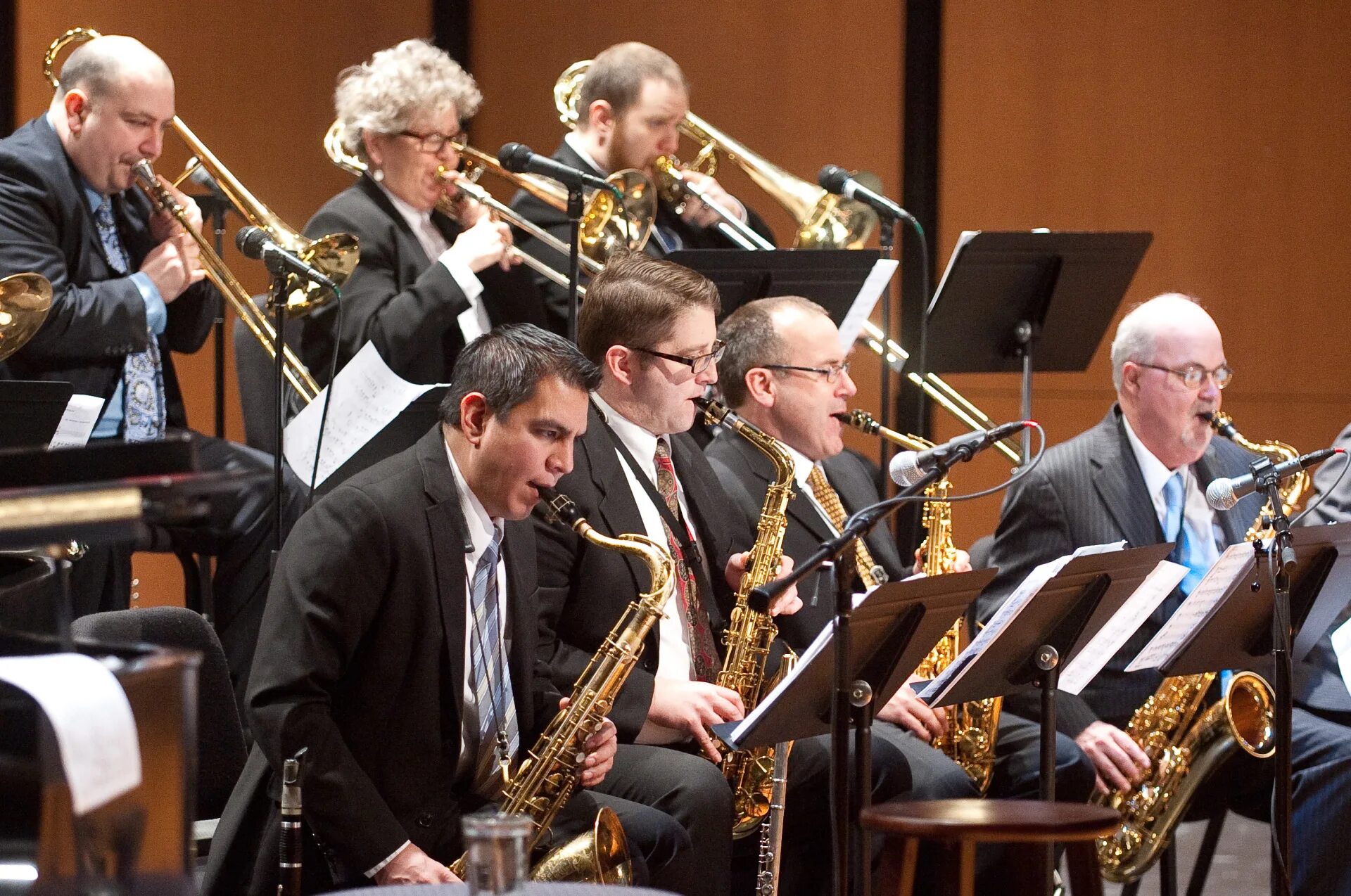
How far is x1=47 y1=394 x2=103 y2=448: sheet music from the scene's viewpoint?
11.7ft

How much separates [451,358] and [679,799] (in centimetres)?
194

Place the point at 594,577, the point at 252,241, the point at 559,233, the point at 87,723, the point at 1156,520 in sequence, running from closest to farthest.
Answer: the point at 87,723 → the point at 594,577 → the point at 252,241 → the point at 1156,520 → the point at 559,233

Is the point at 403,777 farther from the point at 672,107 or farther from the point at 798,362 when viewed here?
the point at 672,107

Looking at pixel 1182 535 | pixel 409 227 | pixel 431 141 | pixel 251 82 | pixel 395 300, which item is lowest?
pixel 1182 535

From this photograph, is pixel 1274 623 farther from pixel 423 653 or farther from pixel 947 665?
pixel 423 653

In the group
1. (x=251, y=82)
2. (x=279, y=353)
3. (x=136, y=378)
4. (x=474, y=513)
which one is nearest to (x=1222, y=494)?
(x=474, y=513)

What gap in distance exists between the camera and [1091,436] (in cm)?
437

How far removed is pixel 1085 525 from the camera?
421 cm

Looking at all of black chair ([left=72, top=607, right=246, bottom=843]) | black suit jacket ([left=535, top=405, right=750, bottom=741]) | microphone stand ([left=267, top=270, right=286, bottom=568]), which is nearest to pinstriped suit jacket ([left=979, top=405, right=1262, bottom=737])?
black suit jacket ([left=535, top=405, right=750, bottom=741])

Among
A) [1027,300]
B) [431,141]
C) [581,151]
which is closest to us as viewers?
[1027,300]

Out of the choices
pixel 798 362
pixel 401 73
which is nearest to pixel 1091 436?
pixel 798 362

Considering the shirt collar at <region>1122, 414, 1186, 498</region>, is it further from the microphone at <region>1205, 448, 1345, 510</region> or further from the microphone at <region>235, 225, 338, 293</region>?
the microphone at <region>235, 225, 338, 293</region>

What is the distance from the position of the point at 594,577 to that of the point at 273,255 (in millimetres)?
1202

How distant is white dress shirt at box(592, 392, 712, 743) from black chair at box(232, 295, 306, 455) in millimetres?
1299
